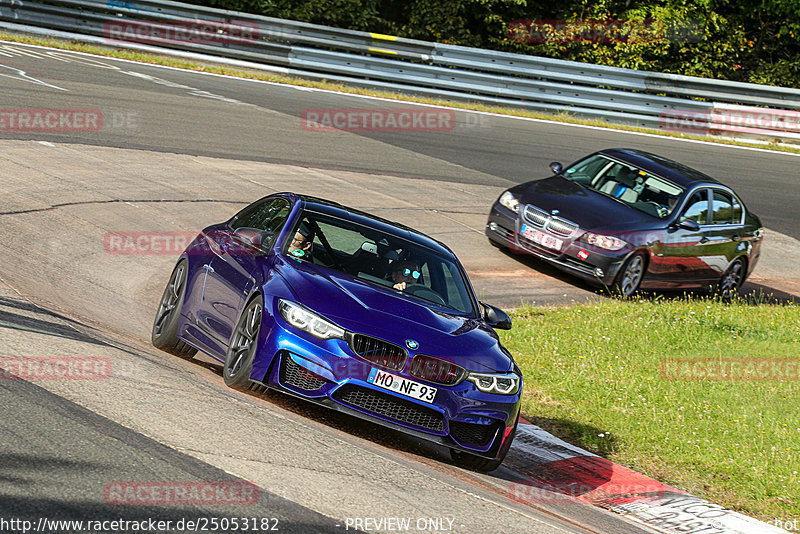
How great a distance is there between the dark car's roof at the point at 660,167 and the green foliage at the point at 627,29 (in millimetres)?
16479

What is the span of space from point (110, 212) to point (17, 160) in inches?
80.6

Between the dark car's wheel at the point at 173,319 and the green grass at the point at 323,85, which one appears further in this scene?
the green grass at the point at 323,85

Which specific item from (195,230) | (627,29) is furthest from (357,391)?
(627,29)

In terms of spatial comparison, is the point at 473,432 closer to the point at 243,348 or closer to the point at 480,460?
the point at 480,460

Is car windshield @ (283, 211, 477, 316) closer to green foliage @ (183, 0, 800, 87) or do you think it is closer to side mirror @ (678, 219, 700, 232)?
side mirror @ (678, 219, 700, 232)

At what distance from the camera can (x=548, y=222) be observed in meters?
14.6

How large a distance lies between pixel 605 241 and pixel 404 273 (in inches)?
268

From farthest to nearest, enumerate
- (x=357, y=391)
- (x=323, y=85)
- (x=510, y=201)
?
(x=323, y=85), (x=510, y=201), (x=357, y=391)

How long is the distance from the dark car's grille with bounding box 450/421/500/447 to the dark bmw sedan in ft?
25.0

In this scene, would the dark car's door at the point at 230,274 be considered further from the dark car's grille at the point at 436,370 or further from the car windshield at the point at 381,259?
the dark car's grille at the point at 436,370

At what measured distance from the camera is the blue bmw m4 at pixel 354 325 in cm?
674

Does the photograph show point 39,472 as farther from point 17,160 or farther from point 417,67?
A: point 417,67

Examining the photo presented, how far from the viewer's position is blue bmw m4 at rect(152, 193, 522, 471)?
6.74m

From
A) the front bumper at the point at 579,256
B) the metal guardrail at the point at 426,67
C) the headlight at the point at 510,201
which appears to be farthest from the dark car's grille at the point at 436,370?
the metal guardrail at the point at 426,67
